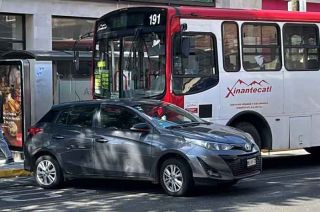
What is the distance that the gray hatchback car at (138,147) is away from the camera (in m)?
9.38

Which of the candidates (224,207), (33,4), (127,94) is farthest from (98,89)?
(33,4)

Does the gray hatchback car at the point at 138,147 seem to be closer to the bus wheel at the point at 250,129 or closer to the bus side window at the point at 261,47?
the bus wheel at the point at 250,129

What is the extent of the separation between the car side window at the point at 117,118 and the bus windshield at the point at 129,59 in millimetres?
1370

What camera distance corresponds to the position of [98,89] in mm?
12914

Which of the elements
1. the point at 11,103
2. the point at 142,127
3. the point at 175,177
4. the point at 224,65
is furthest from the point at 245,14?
the point at 11,103

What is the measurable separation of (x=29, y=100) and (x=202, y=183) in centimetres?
672

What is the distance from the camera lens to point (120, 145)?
10.0m

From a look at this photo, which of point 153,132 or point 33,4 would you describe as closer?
point 153,132

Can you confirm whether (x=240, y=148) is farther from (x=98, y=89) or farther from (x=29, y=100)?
(x=29, y=100)

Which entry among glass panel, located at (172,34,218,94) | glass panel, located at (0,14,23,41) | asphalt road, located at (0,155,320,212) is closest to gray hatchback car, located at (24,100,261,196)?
asphalt road, located at (0,155,320,212)

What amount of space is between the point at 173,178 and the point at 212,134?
933 millimetres

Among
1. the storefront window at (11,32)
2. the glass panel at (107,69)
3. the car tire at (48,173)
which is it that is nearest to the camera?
the car tire at (48,173)

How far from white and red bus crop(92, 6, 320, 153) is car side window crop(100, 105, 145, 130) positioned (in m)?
1.35

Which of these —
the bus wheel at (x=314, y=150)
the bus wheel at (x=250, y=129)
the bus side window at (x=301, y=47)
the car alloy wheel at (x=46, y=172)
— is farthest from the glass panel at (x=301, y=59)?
the car alloy wheel at (x=46, y=172)
